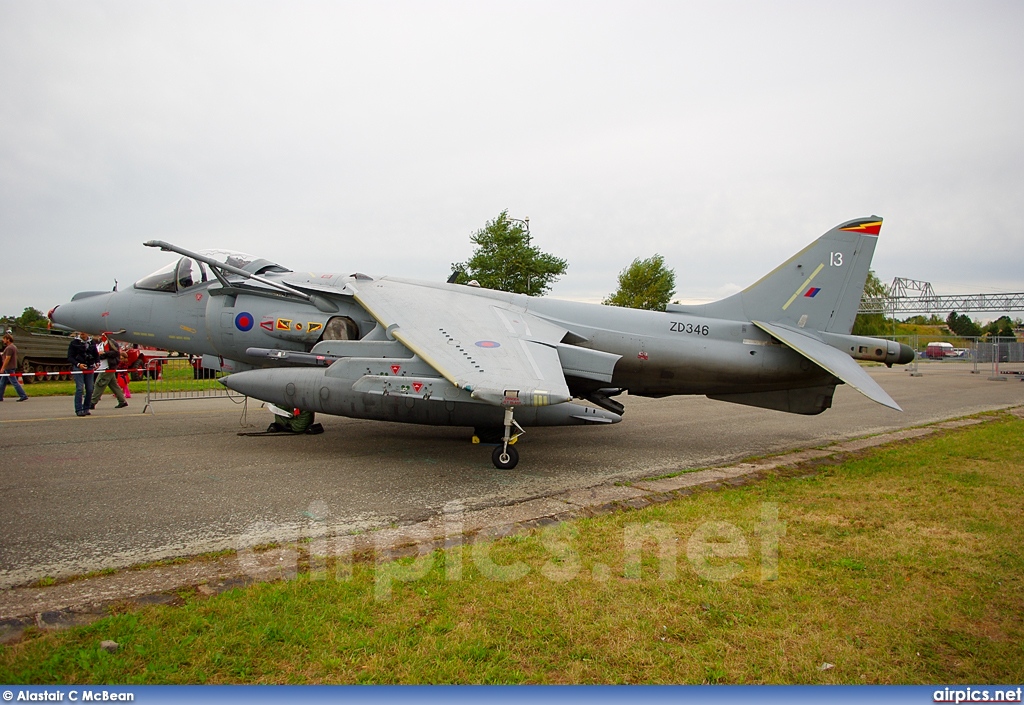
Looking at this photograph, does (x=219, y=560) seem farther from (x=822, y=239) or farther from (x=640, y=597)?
(x=822, y=239)

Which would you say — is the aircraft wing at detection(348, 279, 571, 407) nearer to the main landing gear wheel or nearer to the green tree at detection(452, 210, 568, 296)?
the main landing gear wheel

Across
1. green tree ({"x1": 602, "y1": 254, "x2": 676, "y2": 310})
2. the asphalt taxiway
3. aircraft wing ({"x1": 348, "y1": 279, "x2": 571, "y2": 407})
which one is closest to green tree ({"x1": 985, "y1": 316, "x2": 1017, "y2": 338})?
green tree ({"x1": 602, "y1": 254, "x2": 676, "y2": 310})

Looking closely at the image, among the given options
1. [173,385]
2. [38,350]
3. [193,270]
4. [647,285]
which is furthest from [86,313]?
[647,285]

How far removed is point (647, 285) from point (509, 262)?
33.6 feet

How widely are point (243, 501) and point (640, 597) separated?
4.08 m

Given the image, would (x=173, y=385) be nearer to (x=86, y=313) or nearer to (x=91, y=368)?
(x=91, y=368)

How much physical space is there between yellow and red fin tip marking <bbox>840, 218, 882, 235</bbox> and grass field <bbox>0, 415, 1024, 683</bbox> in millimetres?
5319

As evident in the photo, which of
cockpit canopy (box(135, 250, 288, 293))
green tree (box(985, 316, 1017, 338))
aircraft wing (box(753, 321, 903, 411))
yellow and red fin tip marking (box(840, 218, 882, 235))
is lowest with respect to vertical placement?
aircraft wing (box(753, 321, 903, 411))

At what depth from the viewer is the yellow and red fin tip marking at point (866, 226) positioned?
8922 millimetres

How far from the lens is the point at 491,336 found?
7.61 m

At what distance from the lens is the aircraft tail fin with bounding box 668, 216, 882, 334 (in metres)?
9.05

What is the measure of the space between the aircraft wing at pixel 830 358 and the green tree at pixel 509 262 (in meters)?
25.6

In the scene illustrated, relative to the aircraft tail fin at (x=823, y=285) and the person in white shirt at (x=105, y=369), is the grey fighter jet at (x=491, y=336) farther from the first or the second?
the person in white shirt at (x=105, y=369)

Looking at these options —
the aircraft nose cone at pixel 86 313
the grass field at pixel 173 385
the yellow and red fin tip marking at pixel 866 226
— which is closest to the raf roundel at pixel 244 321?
the aircraft nose cone at pixel 86 313
